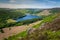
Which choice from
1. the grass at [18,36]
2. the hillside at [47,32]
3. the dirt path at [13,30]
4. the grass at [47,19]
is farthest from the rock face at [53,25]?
the grass at [18,36]

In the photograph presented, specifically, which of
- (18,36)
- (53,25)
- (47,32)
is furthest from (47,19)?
(18,36)

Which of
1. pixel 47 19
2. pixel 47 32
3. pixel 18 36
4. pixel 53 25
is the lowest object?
pixel 18 36

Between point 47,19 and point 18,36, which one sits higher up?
point 47,19

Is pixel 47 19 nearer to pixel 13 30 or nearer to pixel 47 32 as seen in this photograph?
pixel 47 32

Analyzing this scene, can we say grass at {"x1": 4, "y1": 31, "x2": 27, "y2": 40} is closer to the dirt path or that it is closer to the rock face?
the dirt path

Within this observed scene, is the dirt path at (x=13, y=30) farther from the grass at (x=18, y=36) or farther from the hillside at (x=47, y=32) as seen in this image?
the hillside at (x=47, y=32)

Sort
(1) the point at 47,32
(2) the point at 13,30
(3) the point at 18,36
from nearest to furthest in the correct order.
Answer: (1) the point at 47,32 → (3) the point at 18,36 → (2) the point at 13,30

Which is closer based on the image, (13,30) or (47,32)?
(47,32)

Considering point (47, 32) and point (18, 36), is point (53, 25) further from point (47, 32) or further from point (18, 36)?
point (18, 36)

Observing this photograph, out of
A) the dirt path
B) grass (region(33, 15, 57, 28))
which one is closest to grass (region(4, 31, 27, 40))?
the dirt path

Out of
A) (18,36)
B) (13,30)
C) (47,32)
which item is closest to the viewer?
(47,32)

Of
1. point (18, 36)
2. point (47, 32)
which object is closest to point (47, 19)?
point (47, 32)

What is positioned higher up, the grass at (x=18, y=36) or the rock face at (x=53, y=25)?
the rock face at (x=53, y=25)
